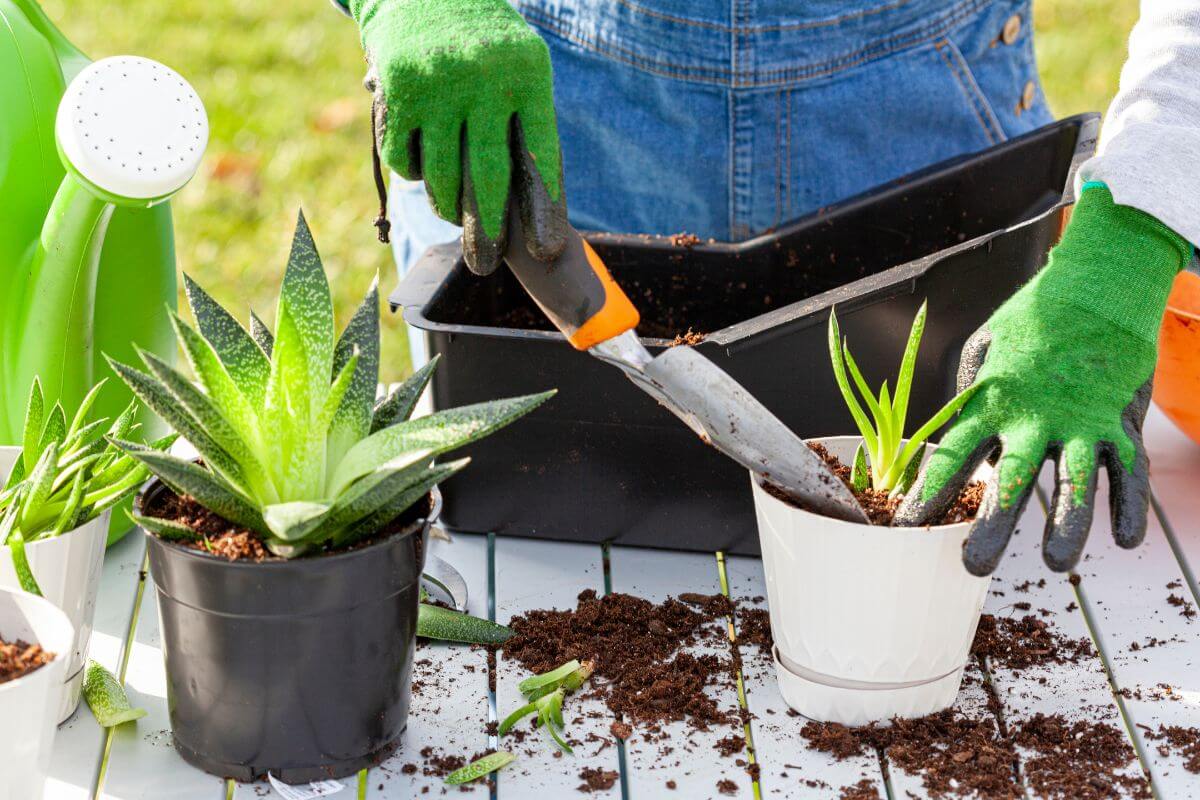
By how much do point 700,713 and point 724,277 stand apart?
21.3 inches

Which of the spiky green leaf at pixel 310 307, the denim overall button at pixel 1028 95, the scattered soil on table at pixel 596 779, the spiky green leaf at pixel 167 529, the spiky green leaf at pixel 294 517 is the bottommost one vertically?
the scattered soil on table at pixel 596 779

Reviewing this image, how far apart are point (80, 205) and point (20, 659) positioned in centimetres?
40

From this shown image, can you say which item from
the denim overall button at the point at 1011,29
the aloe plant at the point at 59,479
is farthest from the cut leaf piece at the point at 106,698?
the denim overall button at the point at 1011,29

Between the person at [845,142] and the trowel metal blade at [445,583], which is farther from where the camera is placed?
the trowel metal blade at [445,583]

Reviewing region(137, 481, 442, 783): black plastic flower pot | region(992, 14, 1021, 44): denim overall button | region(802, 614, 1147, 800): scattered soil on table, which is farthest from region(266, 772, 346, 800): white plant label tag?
region(992, 14, 1021, 44): denim overall button

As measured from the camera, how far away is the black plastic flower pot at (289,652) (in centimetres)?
87

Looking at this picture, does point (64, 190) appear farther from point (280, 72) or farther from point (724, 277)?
point (280, 72)

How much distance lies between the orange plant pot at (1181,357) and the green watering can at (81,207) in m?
0.89

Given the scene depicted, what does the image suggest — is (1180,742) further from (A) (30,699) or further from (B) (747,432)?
(A) (30,699)

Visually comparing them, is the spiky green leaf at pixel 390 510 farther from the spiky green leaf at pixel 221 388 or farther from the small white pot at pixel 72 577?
the small white pot at pixel 72 577

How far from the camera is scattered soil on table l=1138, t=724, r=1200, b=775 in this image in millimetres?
949

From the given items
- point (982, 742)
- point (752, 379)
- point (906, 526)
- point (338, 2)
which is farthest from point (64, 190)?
point (982, 742)

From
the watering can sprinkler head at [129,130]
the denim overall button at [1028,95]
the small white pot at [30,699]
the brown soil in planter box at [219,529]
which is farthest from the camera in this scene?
the denim overall button at [1028,95]

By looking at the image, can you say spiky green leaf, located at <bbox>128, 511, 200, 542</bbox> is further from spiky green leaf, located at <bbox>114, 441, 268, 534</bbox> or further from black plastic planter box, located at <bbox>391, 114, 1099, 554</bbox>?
black plastic planter box, located at <bbox>391, 114, 1099, 554</bbox>
